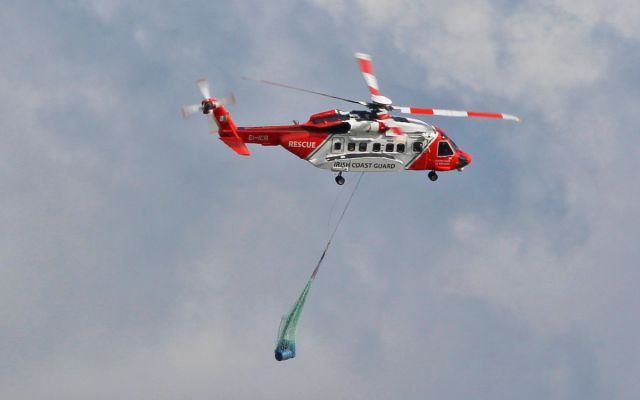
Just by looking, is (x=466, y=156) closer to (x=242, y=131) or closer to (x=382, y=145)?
(x=382, y=145)

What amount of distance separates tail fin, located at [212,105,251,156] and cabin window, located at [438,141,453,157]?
19357 millimetres

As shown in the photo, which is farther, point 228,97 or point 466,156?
point 466,156

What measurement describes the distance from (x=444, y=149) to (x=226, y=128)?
21.4 m

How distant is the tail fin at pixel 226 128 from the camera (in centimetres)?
13788

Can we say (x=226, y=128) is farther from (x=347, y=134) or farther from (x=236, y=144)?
(x=347, y=134)

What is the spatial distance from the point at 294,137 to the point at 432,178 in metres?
14.9

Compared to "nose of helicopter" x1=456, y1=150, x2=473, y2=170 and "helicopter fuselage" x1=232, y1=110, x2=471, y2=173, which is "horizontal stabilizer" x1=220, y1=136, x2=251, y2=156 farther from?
"nose of helicopter" x1=456, y1=150, x2=473, y2=170

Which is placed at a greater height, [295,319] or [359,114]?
[359,114]

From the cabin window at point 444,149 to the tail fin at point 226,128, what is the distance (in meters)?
19.4

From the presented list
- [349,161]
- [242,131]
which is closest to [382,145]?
[349,161]

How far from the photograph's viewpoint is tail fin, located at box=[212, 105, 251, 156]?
13788cm

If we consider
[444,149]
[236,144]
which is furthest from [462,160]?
[236,144]

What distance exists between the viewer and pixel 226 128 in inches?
5453

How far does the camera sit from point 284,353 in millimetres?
140250
